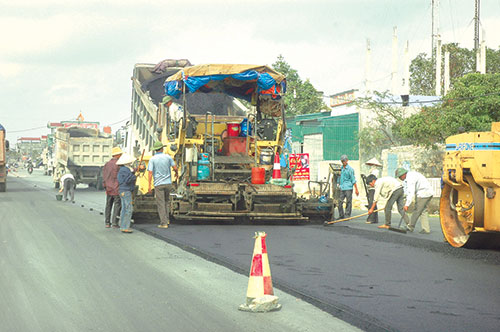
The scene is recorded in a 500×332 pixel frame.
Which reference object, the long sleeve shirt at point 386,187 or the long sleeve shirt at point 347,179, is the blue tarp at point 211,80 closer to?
the long sleeve shirt at point 386,187

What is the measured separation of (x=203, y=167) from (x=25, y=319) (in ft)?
28.9

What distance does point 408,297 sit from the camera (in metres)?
6.43

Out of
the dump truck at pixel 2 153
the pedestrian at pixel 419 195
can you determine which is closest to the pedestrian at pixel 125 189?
the pedestrian at pixel 419 195

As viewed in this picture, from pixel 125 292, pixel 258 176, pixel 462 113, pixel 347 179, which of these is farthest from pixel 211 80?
pixel 462 113

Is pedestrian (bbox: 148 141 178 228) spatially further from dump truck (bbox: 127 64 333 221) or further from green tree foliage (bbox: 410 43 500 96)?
green tree foliage (bbox: 410 43 500 96)

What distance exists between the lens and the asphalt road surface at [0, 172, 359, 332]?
5398 mm

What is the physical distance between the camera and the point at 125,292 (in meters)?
6.68

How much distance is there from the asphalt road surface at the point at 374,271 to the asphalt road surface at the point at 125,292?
0.32 m

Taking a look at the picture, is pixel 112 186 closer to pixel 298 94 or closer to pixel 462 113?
pixel 462 113

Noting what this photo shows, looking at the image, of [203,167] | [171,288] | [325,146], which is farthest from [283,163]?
[325,146]

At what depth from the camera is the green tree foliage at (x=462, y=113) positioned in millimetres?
23156

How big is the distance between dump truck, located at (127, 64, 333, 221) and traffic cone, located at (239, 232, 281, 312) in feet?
24.0

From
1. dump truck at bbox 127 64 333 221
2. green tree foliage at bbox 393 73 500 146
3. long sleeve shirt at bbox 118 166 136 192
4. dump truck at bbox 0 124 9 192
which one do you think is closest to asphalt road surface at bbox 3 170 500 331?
dump truck at bbox 127 64 333 221

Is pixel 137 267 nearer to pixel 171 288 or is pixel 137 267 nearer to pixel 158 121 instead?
pixel 171 288
